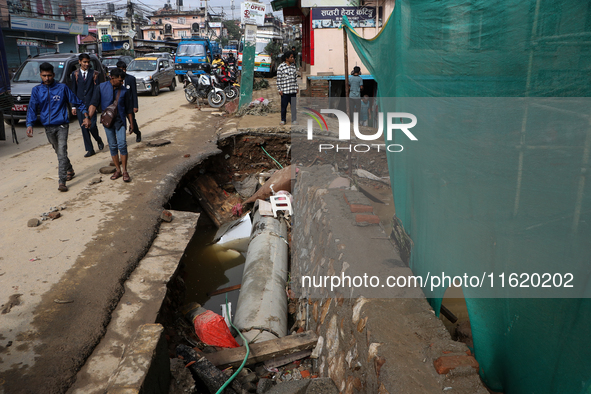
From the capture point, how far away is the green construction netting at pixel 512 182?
145 centimetres

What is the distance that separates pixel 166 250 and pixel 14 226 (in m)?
1.93

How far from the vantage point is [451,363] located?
6.36 ft

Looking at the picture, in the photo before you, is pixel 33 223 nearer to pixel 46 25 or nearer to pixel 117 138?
pixel 117 138

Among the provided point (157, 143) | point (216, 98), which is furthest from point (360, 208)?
point (216, 98)

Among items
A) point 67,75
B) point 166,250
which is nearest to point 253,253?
point 166,250

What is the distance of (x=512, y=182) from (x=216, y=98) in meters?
12.7

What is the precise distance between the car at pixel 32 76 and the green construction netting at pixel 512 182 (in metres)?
10.1

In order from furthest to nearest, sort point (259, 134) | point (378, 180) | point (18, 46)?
1. point (18, 46)
2. point (259, 134)
3. point (378, 180)

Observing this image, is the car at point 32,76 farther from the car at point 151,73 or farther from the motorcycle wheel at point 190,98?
the car at point 151,73

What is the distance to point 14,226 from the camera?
491cm

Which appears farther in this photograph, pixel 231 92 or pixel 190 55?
pixel 190 55

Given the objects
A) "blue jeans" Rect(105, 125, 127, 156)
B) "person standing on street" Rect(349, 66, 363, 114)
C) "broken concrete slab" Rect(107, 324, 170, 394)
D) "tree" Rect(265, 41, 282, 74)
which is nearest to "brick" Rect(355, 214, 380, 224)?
"broken concrete slab" Rect(107, 324, 170, 394)

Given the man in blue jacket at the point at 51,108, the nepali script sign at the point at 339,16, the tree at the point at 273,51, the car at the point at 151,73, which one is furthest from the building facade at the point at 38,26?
the man in blue jacket at the point at 51,108

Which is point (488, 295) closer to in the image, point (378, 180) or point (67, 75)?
point (378, 180)
